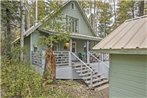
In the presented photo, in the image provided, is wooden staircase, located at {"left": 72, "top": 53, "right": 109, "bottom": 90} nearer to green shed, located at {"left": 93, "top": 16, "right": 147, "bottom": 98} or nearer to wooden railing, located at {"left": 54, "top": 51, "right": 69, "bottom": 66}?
wooden railing, located at {"left": 54, "top": 51, "right": 69, "bottom": 66}

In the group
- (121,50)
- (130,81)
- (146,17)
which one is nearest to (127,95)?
(130,81)

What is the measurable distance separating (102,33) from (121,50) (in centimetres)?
3810

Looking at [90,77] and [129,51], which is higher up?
[129,51]

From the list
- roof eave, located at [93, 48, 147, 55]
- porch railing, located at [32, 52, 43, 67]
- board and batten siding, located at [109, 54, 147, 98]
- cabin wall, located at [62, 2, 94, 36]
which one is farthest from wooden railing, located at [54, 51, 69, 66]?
roof eave, located at [93, 48, 147, 55]

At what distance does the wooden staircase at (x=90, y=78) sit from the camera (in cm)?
1461

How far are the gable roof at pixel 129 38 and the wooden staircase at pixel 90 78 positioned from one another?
802cm

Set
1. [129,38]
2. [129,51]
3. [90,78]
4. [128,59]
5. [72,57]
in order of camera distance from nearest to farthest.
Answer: [129,51]
[129,38]
[128,59]
[90,78]
[72,57]

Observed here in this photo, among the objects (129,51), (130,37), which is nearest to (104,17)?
(130,37)

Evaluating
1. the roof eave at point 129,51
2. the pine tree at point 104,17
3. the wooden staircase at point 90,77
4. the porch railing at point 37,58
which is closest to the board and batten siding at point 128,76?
the roof eave at point 129,51

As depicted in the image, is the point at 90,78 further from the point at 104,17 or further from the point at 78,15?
the point at 104,17

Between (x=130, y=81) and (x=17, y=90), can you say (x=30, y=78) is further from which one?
(x=130, y=81)

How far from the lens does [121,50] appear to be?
5.56 metres

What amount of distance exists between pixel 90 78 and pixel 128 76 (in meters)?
9.12

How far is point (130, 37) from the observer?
580cm
